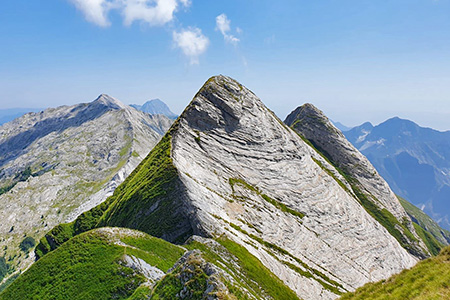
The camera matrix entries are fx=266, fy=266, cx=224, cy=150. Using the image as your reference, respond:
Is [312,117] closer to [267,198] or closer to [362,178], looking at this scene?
[362,178]

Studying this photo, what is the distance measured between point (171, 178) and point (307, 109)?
13375 cm

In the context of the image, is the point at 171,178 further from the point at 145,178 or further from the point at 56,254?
the point at 56,254

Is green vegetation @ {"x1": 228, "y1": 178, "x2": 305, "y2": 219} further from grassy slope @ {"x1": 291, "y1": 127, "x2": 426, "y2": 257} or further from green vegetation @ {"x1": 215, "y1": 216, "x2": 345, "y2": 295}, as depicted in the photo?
grassy slope @ {"x1": 291, "y1": 127, "x2": 426, "y2": 257}

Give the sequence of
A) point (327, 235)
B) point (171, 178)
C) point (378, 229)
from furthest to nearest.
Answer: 1. point (378, 229)
2. point (327, 235)
3. point (171, 178)

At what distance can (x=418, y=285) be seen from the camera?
62.7 feet

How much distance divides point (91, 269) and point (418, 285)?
38609mm

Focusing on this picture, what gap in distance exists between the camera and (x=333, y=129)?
16150 centimetres

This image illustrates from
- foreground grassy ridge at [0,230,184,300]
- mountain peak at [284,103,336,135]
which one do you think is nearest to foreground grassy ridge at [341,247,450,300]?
foreground grassy ridge at [0,230,184,300]

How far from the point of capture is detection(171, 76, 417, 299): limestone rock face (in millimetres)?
61000

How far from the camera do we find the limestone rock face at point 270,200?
6100cm

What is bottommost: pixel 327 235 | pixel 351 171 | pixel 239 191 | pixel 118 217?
pixel 118 217

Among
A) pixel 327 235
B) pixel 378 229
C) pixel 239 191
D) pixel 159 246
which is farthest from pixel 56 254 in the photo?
pixel 378 229

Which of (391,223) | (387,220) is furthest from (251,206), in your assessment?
(391,223)

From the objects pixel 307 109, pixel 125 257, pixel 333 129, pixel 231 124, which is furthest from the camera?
pixel 307 109
